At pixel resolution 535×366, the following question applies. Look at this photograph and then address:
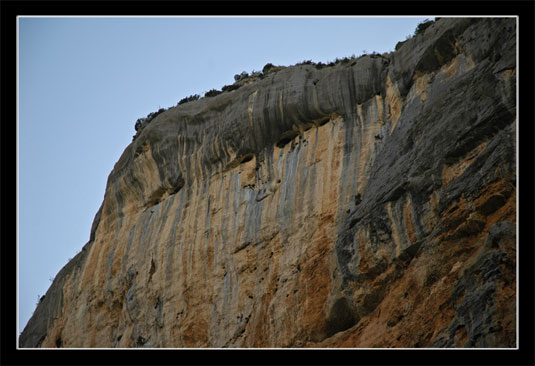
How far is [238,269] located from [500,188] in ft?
35.7

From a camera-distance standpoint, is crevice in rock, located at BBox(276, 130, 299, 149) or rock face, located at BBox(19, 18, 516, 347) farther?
crevice in rock, located at BBox(276, 130, 299, 149)

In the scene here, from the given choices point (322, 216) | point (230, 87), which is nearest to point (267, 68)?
point (230, 87)

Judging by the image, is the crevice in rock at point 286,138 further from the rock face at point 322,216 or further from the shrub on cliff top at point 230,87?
the shrub on cliff top at point 230,87

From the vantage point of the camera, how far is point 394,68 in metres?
31.0

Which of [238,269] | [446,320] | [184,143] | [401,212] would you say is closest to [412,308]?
[446,320]

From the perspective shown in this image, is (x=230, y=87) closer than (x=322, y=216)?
No

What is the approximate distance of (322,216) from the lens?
2842 cm

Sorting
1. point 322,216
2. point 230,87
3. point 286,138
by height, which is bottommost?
point 322,216

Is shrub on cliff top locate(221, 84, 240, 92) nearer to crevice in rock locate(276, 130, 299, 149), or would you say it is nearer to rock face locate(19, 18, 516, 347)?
rock face locate(19, 18, 516, 347)

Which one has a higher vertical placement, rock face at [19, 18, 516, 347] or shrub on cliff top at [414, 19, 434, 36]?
shrub on cliff top at [414, 19, 434, 36]

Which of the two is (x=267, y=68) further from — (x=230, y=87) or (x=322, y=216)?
(x=322, y=216)

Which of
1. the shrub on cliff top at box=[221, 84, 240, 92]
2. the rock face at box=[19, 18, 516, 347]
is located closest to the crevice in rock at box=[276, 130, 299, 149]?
the rock face at box=[19, 18, 516, 347]

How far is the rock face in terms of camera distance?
2180 cm

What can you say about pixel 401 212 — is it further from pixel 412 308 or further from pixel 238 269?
pixel 238 269
